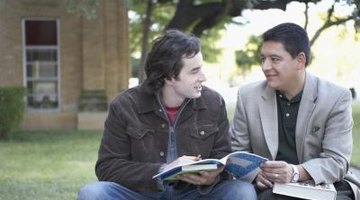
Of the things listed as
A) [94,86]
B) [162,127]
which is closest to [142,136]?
[162,127]

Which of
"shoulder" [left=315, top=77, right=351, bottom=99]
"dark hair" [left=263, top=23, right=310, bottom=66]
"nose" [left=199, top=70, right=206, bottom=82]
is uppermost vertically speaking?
"dark hair" [left=263, top=23, right=310, bottom=66]

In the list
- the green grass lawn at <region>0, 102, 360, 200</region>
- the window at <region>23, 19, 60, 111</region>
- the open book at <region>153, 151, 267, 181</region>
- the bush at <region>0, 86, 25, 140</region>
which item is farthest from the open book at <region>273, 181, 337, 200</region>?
the window at <region>23, 19, 60, 111</region>

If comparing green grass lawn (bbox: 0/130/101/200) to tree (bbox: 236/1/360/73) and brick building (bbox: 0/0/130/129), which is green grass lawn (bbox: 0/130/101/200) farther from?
tree (bbox: 236/1/360/73)

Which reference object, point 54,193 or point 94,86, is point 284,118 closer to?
point 54,193

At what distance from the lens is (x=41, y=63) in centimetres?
1808

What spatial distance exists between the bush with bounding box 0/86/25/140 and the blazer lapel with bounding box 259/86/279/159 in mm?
11163

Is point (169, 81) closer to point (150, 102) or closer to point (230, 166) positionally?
point (150, 102)

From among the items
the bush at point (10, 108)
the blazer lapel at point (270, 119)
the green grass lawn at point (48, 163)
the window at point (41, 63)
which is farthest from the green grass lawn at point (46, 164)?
the blazer lapel at point (270, 119)

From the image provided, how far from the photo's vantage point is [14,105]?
14.4 meters

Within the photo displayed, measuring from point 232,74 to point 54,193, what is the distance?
177 feet

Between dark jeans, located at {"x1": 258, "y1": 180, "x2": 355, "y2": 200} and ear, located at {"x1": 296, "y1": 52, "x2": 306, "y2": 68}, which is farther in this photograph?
ear, located at {"x1": 296, "y1": 52, "x2": 306, "y2": 68}

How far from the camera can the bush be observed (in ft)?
47.0

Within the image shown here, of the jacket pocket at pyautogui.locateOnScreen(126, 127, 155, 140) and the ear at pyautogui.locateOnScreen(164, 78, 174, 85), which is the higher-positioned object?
the ear at pyautogui.locateOnScreen(164, 78, 174, 85)

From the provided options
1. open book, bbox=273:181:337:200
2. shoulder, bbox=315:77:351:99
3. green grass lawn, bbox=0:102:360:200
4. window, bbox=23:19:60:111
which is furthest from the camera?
window, bbox=23:19:60:111
